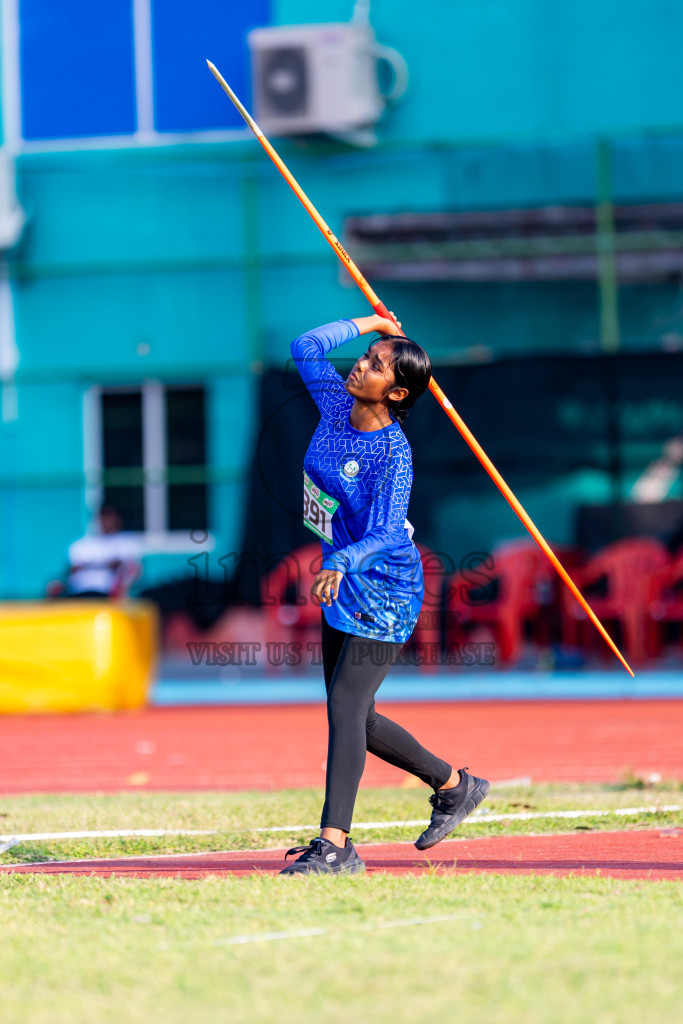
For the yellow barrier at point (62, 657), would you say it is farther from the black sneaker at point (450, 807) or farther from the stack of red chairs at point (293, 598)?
the black sneaker at point (450, 807)

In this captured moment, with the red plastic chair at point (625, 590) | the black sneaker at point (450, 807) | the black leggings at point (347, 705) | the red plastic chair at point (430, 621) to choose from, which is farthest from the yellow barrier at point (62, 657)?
the black leggings at point (347, 705)

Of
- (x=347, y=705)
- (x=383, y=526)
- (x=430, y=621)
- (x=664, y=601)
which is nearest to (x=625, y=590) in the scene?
(x=664, y=601)

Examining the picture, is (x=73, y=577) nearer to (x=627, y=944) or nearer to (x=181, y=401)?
(x=181, y=401)

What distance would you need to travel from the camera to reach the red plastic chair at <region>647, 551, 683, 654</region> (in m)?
13.6

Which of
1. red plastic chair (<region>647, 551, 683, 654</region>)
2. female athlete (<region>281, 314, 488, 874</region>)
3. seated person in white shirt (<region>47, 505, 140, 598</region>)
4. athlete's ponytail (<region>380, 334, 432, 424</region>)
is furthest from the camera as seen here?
seated person in white shirt (<region>47, 505, 140, 598</region>)

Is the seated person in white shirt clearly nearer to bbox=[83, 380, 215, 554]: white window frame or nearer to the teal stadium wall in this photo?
bbox=[83, 380, 215, 554]: white window frame

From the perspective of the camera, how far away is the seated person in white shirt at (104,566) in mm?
14562

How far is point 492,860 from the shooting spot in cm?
543

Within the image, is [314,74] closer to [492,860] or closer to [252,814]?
[252,814]

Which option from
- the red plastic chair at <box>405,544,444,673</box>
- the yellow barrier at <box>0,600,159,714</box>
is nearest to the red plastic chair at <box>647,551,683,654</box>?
the red plastic chair at <box>405,544,444,673</box>

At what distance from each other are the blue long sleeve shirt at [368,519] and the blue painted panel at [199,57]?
12.7 metres

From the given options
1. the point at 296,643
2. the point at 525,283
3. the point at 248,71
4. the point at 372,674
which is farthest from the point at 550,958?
the point at 248,71

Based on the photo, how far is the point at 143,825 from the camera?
6438 millimetres

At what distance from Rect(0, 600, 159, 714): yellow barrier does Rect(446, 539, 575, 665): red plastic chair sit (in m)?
3.10
